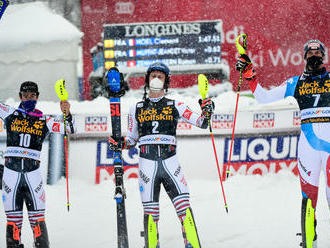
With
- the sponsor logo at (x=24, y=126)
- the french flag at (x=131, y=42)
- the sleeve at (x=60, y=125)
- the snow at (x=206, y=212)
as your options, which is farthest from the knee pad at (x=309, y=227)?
the french flag at (x=131, y=42)

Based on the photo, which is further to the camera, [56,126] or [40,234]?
[56,126]

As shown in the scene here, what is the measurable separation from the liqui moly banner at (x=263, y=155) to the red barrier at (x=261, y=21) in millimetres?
6395

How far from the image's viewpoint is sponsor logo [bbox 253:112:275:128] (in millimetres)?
7277

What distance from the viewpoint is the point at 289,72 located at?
1391 centimetres

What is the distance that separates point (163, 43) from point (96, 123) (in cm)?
352

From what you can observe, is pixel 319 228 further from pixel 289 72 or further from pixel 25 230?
pixel 289 72

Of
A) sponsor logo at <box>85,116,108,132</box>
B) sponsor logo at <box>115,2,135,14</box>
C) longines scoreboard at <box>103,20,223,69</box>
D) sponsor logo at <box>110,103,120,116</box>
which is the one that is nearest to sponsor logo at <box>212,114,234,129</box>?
sponsor logo at <box>85,116,108,132</box>

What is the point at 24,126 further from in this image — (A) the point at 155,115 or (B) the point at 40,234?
(A) the point at 155,115

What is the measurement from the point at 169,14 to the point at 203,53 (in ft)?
15.7

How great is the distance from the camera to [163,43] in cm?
968

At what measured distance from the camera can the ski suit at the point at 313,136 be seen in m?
3.88

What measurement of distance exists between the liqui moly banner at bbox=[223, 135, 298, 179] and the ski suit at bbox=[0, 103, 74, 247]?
3.84m

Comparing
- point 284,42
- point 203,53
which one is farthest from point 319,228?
point 284,42

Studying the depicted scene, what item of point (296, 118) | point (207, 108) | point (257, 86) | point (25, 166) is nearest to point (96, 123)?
point (25, 166)
